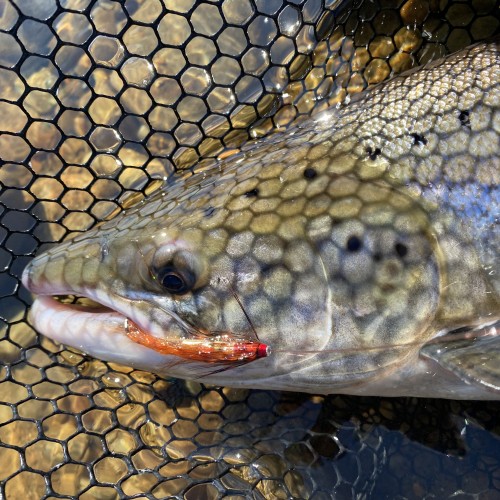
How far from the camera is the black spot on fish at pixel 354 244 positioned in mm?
3109

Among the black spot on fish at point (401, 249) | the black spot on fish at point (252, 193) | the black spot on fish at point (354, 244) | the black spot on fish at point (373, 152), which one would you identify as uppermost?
the black spot on fish at point (373, 152)

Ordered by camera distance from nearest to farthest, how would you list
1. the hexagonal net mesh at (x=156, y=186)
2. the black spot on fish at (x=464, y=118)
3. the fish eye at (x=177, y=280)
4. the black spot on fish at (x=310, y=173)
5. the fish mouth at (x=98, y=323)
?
the fish eye at (x=177, y=280) → the fish mouth at (x=98, y=323) → the black spot on fish at (x=310, y=173) → the black spot on fish at (x=464, y=118) → the hexagonal net mesh at (x=156, y=186)

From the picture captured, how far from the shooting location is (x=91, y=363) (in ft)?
13.3

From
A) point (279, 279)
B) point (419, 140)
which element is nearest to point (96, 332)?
point (279, 279)

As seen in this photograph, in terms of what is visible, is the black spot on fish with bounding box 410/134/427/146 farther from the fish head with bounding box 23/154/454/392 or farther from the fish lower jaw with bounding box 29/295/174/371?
the fish lower jaw with bounding box 29/295/174/371

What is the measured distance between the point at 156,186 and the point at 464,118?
2.03 metres

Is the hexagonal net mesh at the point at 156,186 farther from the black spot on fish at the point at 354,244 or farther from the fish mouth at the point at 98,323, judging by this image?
the black spot on fish at the point at 354,244

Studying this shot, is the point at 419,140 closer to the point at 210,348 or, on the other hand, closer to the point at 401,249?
the point at 401,249

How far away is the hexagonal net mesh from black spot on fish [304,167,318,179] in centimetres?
117

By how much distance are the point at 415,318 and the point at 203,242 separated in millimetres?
1046

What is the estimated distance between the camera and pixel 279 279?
3074 mm

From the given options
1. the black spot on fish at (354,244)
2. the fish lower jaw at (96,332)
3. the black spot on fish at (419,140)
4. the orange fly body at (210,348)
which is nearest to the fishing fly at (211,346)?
the orange fly body at (210,348)

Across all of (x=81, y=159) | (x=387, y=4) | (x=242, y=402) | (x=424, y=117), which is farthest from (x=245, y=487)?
(x=387, y=4)

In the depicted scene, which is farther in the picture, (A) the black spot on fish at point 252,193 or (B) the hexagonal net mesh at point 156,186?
(B) the hexagonal net mesh at point 156,186
